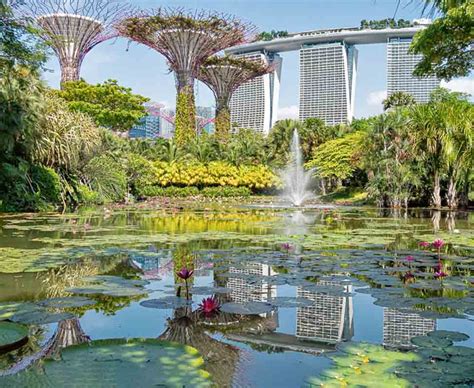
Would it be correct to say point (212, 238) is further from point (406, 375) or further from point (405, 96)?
point (405, 96)

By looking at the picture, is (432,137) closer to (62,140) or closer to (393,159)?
(393,159)

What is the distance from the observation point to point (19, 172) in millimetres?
14359

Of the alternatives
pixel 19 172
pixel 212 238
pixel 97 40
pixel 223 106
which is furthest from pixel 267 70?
pixel 212 238

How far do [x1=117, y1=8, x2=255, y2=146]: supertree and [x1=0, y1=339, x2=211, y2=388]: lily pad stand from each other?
30.9 meters

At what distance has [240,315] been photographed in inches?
153

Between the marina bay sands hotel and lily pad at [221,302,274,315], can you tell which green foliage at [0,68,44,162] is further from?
the marina bay sands hotel

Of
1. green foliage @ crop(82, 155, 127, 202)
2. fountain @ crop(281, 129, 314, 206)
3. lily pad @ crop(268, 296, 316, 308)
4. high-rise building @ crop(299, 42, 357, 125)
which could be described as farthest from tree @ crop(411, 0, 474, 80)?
high-rise building @ crop(299, 42, 357, 125)

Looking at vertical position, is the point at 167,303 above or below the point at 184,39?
below

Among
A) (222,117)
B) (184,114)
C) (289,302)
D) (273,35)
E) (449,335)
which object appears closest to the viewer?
(449,335)

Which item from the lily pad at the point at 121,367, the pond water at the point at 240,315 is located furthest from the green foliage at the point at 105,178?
the lily pad at the point at 121,367

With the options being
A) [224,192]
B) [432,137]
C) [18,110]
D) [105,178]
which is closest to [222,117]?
[224,192]

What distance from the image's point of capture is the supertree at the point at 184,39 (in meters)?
32.5

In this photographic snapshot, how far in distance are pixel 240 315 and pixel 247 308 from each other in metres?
0.10

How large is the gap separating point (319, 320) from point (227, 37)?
32074mm
